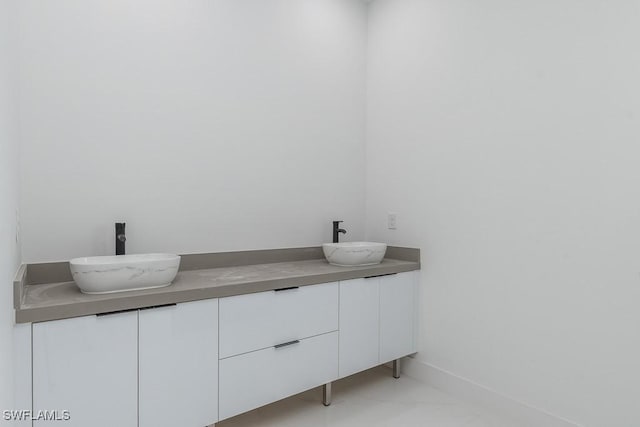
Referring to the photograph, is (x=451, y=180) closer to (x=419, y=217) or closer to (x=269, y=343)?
(x=419, y=217)

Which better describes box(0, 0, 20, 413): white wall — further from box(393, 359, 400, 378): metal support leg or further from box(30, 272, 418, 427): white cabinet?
box(393, 359, 400, 378): metal support leg

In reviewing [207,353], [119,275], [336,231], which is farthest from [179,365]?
[336,231]

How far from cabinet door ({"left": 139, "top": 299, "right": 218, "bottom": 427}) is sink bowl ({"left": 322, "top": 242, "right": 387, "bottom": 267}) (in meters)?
0.87

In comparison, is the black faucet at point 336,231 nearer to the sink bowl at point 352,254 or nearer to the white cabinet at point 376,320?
the sink bowl at point 352,254

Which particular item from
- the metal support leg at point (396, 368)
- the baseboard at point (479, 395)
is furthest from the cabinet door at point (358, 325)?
the baseboard at point (479, 395)

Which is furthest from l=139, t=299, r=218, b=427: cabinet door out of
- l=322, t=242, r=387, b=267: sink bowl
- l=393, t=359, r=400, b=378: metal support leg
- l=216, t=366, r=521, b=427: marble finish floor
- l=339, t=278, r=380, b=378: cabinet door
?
l=393, t=359, r=400, b=378: metal support leg

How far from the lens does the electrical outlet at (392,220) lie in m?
2.77

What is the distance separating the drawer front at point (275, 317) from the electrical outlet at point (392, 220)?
Result: 32.6 inches

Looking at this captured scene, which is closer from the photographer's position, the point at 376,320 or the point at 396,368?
the point at 376,320

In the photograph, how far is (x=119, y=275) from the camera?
4.99ft

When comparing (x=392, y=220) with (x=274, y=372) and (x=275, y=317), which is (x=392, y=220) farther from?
(x=274, y=372)

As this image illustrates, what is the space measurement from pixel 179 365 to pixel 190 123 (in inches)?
50.4

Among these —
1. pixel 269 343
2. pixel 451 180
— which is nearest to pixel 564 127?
pixel 451 180

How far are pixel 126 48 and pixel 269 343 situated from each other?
165cm
